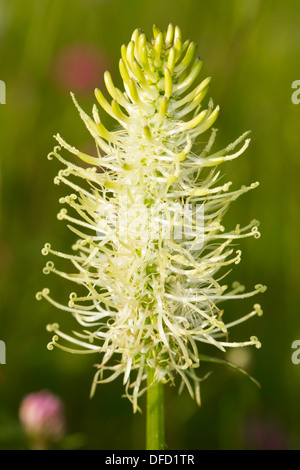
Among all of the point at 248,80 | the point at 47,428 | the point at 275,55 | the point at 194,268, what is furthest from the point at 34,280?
the point at 275,55

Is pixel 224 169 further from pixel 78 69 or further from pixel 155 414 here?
pixel 155 414

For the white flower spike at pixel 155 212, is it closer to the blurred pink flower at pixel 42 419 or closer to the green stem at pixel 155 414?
the green stem at pixel 155 414

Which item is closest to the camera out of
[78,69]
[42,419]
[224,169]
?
[42,419]

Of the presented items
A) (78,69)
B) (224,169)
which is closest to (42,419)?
(224,169)

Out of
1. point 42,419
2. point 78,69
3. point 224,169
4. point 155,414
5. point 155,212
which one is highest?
point 78,69

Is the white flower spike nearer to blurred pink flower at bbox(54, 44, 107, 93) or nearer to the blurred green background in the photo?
the blurred green background

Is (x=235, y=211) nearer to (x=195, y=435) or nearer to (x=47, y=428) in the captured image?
(x=195, y=435)

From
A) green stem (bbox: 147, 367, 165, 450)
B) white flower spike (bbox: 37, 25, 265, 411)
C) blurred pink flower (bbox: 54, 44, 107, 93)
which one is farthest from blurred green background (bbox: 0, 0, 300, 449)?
white flower spike (bbox: 37, 25, 265, 411)

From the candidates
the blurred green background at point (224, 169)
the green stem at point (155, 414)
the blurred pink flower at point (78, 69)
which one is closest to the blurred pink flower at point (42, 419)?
the blurred green background at point (224, 169)
